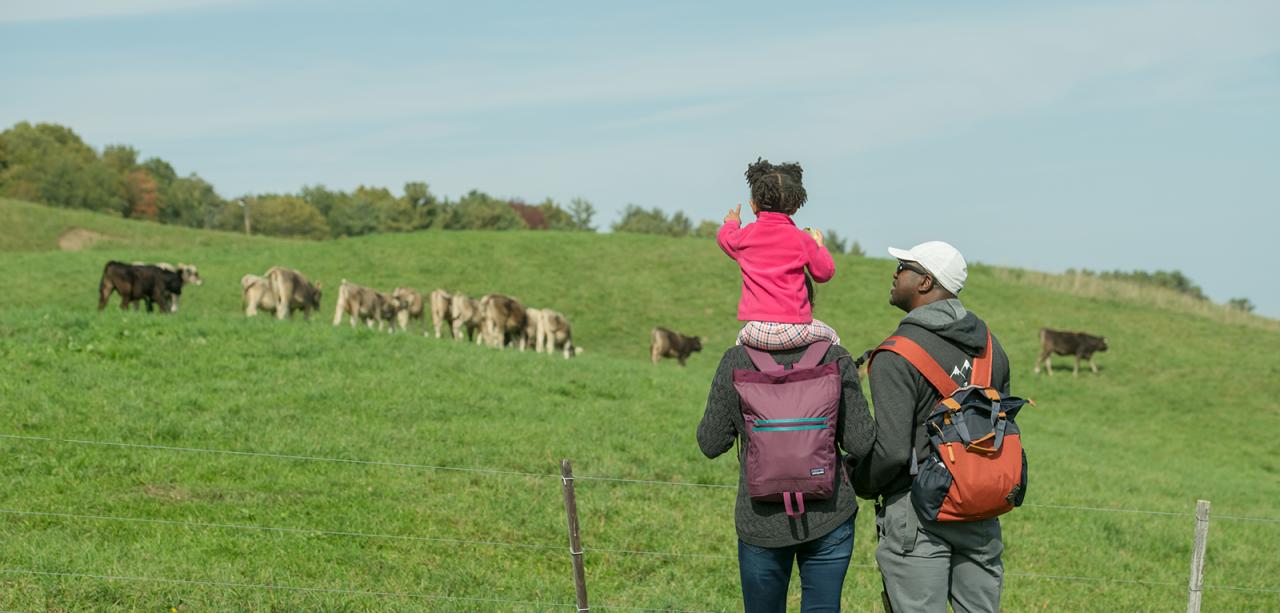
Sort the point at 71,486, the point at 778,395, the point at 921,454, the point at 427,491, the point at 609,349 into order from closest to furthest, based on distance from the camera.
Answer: the point at 778,395 < the point at 921,454 < the point at 71,486 < the point at 427,491 < the point at 609,349

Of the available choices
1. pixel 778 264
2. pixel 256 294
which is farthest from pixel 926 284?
pixel 256 294

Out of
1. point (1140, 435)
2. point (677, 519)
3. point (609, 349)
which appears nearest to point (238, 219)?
point (609, 349)

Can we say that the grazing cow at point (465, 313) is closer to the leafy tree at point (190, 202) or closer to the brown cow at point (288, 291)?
the brown cow at point (288, 291)

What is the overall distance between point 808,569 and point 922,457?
0.67m

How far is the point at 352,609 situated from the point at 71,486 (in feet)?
A: 12.7

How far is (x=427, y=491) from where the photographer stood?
10.2 metres

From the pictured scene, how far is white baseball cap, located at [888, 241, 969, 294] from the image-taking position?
4.54 metres

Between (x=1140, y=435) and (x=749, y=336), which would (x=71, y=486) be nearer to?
(x=749, y=336)

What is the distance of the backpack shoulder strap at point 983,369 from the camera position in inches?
176

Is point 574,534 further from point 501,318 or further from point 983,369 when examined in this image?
point 501,318

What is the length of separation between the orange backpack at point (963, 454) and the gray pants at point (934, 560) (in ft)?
0.31

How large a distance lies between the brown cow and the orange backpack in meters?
24.1

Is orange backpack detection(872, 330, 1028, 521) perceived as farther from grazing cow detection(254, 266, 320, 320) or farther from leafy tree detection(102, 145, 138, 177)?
leafy tree detection(102, 145, 138, 177)

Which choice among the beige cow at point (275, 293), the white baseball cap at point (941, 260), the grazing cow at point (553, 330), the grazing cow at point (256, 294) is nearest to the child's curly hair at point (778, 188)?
the white baseball cap at point (941, 260)
